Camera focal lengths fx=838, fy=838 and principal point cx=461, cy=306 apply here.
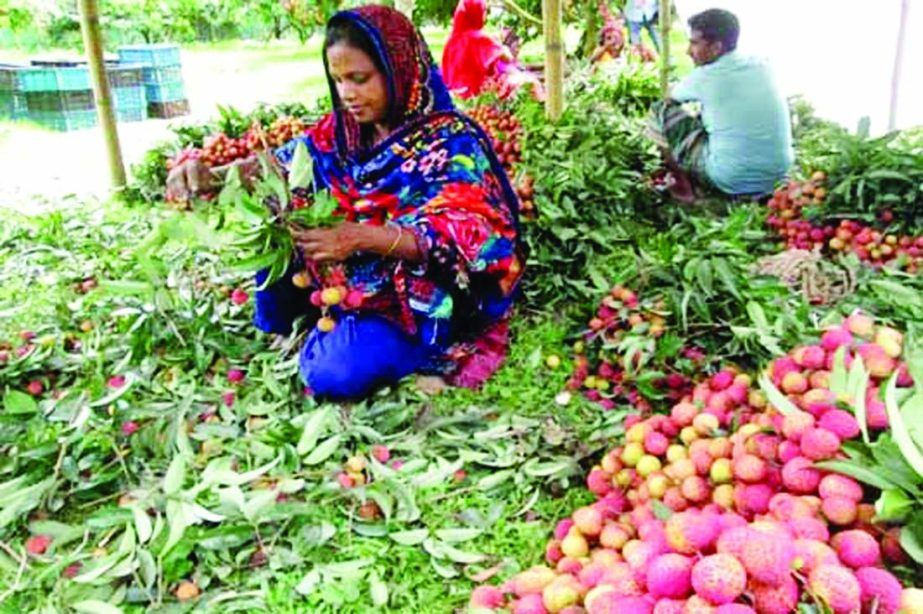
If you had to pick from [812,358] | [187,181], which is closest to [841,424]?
[812,358]

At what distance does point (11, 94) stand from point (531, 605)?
846 centimetres

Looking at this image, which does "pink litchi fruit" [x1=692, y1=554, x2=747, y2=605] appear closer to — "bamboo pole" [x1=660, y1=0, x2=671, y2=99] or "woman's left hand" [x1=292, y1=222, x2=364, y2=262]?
"woman's left hand" [x1=292, y1=222, x2=364, y2=262]

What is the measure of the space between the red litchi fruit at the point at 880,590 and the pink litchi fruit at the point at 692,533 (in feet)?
0.51

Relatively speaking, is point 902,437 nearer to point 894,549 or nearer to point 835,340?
point 894,549

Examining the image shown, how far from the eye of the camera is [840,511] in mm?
1042

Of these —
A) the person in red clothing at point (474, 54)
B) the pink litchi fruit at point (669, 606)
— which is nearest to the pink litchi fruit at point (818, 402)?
the pink litchi fruit at point (669, 606)

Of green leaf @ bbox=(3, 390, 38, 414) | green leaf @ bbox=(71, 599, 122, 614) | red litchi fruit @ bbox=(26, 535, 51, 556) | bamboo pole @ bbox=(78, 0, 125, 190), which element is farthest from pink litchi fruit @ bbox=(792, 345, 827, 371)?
bamboo pole @ bbox=(78, 0, 125, 190)

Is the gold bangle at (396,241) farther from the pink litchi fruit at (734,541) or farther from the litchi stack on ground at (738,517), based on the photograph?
the pink litchi fruit at (734,541)

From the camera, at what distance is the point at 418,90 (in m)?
2.23

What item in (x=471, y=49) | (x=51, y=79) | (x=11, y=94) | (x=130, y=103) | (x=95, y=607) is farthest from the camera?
(x=130, y=103)

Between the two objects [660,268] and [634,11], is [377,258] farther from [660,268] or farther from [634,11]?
[634,11]

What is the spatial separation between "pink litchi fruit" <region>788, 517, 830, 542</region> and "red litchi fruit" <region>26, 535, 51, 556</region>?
1342 mm

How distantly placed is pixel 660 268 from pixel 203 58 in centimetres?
1461

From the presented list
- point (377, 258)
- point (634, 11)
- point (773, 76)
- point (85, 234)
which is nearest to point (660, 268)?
point (377, 258)
